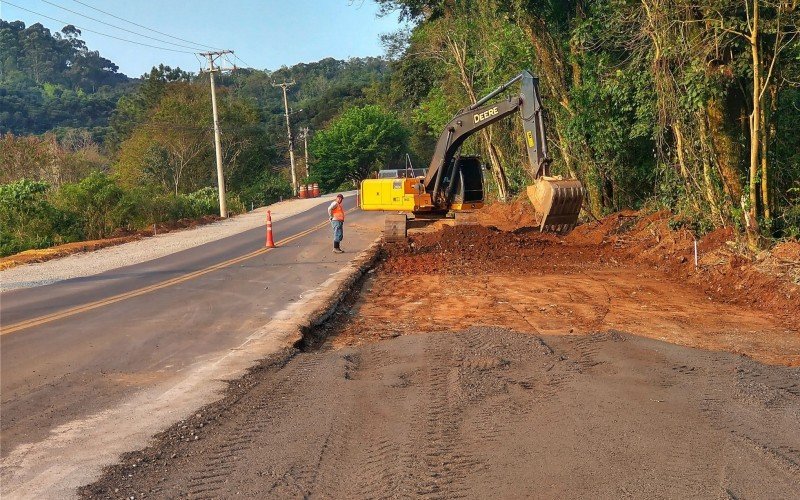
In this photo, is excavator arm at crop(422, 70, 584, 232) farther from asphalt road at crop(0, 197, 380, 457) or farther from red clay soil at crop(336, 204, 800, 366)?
asphalt road at crop(0, 197, 380, 457)

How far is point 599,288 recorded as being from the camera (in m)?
15.3

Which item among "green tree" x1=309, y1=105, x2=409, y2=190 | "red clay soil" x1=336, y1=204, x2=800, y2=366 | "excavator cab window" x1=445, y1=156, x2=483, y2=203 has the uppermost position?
"green tree" x1=309, y1=105, x2=409, y2=190

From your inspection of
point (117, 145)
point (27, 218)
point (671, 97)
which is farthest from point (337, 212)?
point (117, 145)

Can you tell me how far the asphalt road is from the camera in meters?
8.23

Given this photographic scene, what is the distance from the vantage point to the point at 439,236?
22.8 metres

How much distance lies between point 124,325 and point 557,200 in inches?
374

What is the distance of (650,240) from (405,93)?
4096 cm

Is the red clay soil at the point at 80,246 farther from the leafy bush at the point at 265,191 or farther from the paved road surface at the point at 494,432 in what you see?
the leafy bush at the point at 265,191

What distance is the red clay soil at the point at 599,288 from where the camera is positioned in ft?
37.4

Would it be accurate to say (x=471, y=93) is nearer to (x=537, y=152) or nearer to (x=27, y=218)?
(x=27, y=218)

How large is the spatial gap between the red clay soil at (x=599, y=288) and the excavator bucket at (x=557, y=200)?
1.18 meters

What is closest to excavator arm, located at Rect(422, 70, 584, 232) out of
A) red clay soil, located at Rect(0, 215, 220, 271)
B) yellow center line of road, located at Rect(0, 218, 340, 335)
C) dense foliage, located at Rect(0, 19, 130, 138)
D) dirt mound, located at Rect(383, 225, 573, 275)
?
dirt mound, located at Rect(383, 225, 573, 275)

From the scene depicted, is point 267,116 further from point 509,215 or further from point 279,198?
point 509,215

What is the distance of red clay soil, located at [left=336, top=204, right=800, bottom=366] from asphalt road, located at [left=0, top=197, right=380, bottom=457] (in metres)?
1.97
